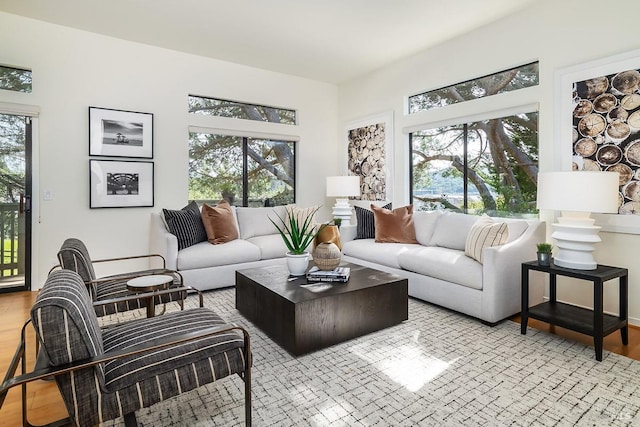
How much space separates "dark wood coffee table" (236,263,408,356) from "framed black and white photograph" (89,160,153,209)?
230cm

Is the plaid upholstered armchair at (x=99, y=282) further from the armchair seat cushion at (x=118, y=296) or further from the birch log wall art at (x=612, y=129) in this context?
the birch log wall art at (x=612, y=129)

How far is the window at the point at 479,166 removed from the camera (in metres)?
3.83

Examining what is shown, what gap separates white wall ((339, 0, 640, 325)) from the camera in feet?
9.96

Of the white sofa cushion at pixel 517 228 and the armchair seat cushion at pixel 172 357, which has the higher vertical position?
the white sofa cushion at pixel 517 228

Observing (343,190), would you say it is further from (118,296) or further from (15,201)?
(15,201)

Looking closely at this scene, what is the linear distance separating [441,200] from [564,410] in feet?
10.6

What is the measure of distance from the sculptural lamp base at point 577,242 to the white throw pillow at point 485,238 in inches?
16.7

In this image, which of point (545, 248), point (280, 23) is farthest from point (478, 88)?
point (280, 23)

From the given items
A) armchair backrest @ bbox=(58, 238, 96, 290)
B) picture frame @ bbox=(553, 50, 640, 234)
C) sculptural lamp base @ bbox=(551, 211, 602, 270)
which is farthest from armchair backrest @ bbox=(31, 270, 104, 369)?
picture frame @ bbox=(553, 50, 640, 234)

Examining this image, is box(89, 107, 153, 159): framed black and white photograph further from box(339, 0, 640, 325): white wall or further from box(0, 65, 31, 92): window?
box(339, 0, 640, 325): white wall

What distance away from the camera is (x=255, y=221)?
486cm

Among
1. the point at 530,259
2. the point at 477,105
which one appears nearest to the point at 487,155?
the point at 477,105

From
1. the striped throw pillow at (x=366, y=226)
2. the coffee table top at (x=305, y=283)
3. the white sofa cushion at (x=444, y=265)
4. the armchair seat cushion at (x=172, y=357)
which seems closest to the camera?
the armchair seat cushion at (x=172, y=357)

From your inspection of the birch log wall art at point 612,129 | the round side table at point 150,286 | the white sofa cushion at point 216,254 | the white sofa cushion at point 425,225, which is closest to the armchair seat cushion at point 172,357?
the round side table at point 150,286
